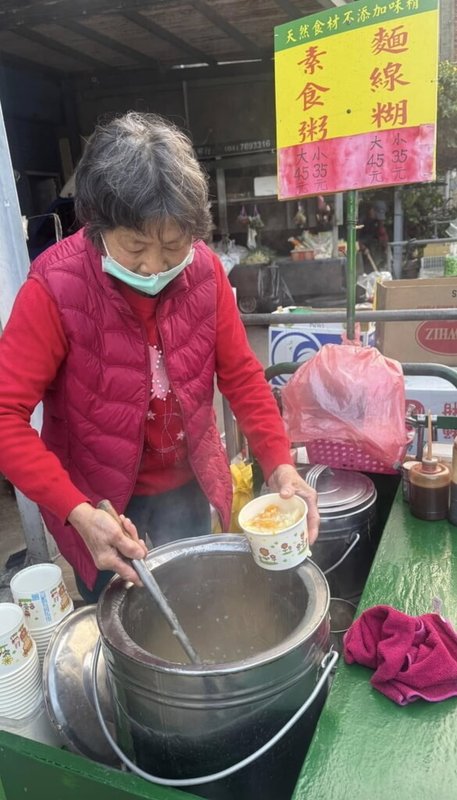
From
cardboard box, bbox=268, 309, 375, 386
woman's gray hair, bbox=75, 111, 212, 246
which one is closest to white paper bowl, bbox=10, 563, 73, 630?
woman's gray hair, bbox=75, 111, 212, 246

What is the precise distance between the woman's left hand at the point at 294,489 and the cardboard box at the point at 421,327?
107 inches

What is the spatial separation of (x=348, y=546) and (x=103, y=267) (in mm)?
1223

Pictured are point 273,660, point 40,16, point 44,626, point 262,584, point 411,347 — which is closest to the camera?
point 273,660

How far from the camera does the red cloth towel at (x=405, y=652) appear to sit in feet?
4.05

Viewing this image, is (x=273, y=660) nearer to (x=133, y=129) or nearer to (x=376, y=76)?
(x=133, y=129)

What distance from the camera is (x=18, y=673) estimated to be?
1623 mm

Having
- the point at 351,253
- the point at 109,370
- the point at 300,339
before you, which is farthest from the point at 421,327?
the point at 109,370

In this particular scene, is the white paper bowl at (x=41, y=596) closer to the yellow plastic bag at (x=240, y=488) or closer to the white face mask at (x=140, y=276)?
the yellow plastic bag at (x=240, y=488)

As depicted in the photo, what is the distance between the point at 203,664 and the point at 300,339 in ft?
11.1

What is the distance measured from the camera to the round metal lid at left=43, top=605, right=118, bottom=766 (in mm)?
1515

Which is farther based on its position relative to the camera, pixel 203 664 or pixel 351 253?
pixel 351 253

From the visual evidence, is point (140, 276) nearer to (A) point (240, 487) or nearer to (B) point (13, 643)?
(B) point (13, 643)

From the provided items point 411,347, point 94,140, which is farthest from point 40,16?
point 94,140

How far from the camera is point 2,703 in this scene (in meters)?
1.60
